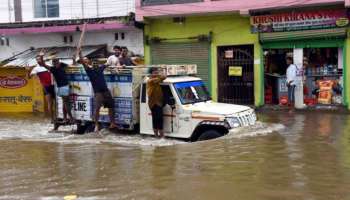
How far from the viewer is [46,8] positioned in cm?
2316

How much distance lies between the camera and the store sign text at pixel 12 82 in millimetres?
23378

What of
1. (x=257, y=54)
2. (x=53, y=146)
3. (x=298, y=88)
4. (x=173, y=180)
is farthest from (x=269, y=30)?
(x=173, y=180)

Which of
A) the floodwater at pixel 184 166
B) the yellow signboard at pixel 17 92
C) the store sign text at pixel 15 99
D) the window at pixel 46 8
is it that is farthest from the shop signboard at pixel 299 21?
the store sign text at pixel 15 99

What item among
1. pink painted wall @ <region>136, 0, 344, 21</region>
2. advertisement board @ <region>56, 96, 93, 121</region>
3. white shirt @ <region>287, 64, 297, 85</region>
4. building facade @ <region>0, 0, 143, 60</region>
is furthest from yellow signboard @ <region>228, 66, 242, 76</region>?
advertisement board @ <region>56, 96, 93, 121</region>

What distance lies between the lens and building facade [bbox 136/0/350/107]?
18.3m

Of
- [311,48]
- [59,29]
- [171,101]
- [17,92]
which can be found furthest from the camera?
[17,92]

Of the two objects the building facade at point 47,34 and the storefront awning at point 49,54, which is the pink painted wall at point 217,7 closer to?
the building facade at point 47,34

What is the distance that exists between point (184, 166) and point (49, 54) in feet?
49.1

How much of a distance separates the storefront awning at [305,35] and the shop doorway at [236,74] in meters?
0.91

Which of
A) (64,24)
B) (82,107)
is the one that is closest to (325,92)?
(82,107)

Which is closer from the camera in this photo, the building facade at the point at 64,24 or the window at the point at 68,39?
the building facade at the point at 64,24

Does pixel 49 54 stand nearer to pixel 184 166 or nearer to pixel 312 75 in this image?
pixel 312 75

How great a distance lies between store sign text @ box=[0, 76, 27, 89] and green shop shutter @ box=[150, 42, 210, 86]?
226 inches

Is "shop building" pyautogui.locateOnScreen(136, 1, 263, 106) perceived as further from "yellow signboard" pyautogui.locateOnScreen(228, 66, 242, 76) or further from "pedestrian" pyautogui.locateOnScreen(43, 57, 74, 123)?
"pedestrian" pyautogui.locateOnScreen(43, 57, 74, 123)
